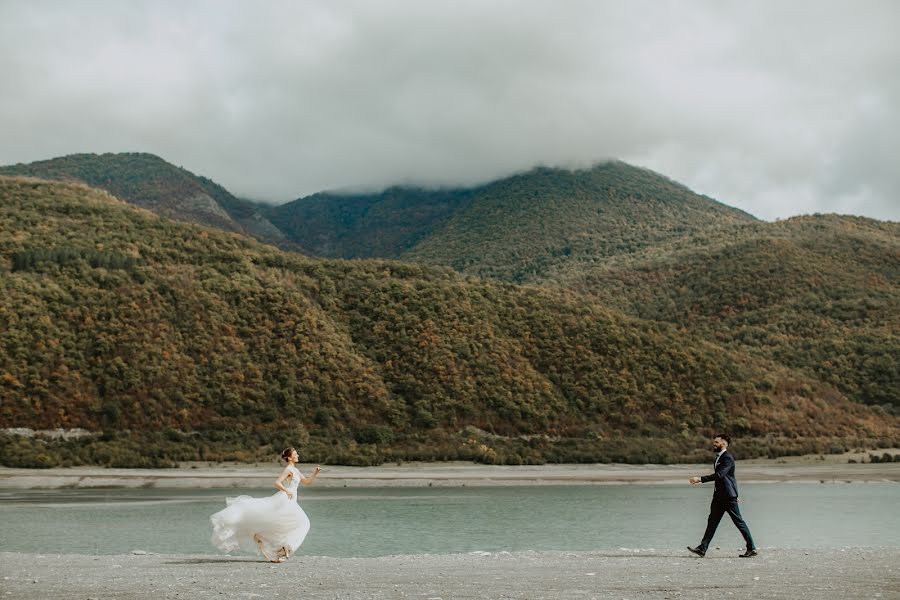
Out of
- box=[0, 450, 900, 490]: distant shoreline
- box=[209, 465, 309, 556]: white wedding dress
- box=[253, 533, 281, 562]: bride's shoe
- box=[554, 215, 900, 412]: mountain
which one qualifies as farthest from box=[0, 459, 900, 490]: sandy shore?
box=[209, 465, 309, 556]: white wedding dress

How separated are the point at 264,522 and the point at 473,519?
54.9 feet

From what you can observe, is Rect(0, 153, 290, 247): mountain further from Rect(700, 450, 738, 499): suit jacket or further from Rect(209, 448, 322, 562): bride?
Rect(700, 450, 738, 499): suit jacket

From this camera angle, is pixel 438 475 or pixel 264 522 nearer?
pixel 264 522

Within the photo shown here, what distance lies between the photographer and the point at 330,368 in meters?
60.0

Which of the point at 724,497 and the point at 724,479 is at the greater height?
the point at 724,479

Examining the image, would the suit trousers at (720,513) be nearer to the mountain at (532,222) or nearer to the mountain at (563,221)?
the mountain at (563,221)

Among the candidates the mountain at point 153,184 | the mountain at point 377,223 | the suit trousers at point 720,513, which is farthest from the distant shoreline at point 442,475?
the mountain at point 377,223

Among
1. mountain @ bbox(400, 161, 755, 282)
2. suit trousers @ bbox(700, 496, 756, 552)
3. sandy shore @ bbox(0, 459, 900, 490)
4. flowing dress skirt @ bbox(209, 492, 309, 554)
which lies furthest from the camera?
mountain @ bbox(400, 161, 755, 282)

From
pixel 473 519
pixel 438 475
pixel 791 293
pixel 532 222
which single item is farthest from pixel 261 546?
pixel 532 222

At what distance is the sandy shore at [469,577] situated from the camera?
1181cm

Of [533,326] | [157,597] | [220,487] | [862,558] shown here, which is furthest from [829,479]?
[157,597]

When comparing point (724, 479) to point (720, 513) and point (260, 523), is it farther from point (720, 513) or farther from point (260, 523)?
point (260, 523)

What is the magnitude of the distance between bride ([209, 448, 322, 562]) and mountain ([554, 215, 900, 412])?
65.4 metres

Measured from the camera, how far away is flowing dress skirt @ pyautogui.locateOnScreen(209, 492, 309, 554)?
15.3 meters
